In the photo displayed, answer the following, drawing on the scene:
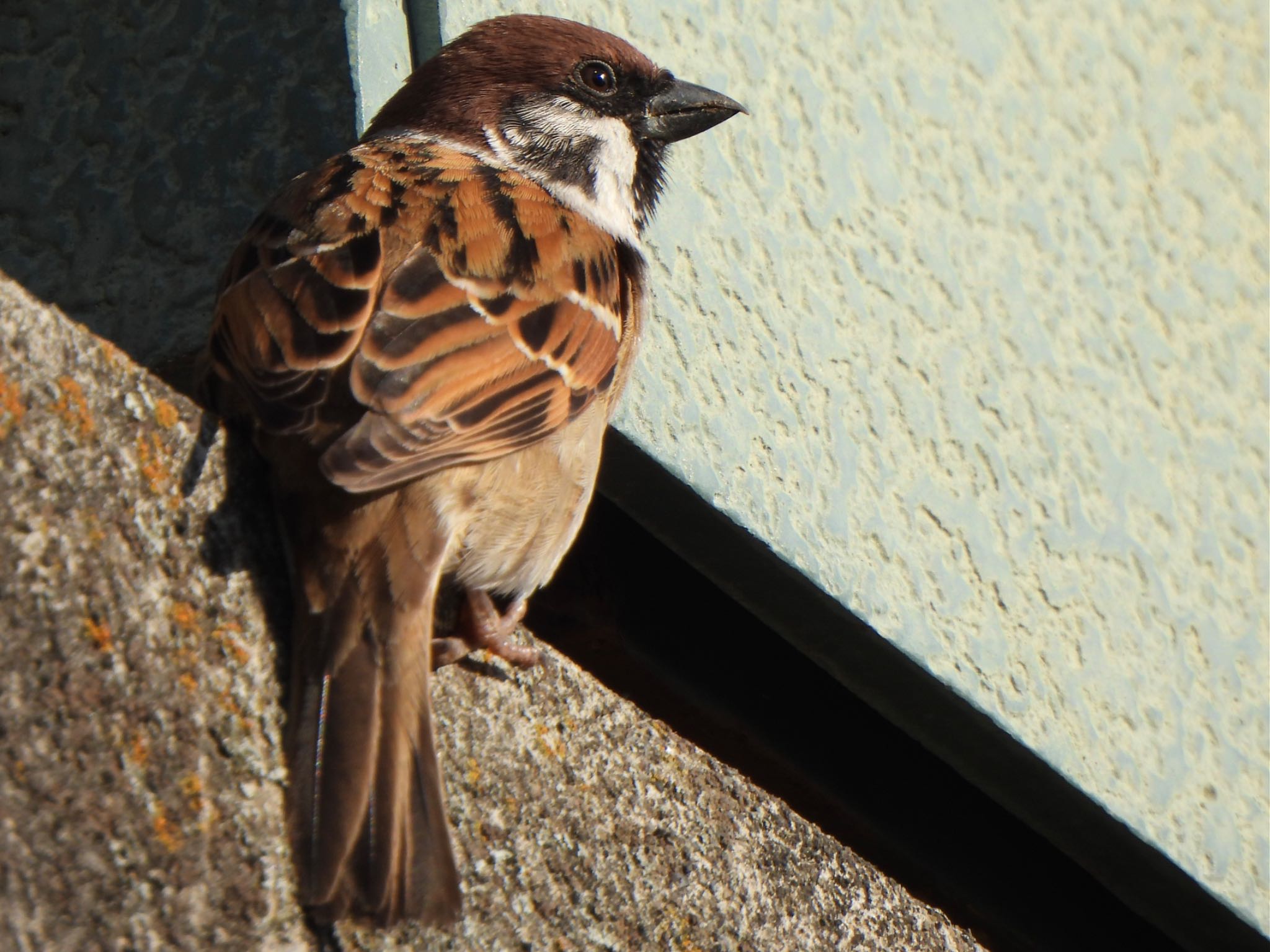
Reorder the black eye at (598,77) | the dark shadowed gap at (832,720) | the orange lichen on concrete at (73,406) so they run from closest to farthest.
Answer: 1. the orange lichen on concrete at (73,406)
2. the dark shadowed gap at (832,720)
3. the black eye at (598,77)

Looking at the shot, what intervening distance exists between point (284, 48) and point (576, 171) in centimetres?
58

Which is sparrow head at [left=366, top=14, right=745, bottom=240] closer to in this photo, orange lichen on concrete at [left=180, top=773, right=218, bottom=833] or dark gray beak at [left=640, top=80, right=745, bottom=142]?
dark gray beak at [left=640, top=80, right=745, bottom=142]

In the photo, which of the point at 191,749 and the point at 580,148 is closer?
the point at 191,749

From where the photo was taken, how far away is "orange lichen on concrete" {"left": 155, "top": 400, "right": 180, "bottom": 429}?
120cm

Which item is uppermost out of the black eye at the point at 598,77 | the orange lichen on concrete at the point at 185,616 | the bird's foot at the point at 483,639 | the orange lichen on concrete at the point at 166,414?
the black eye at the point at 598,77

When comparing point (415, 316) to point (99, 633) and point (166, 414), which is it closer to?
point (166, 414)

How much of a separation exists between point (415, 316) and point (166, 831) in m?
0.64

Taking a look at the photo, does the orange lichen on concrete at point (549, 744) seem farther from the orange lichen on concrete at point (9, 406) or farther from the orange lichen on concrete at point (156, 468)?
the orange lichen on concrete at point (9, 406)

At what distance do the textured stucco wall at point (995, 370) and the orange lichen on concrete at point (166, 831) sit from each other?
829mm

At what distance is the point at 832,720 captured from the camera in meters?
2.01

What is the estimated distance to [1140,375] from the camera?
7.75 feet

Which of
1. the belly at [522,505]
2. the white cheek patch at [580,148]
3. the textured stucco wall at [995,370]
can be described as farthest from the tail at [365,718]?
the white cheek patch at [580,148]

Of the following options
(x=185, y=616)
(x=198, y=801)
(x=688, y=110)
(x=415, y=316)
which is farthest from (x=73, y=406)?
(x=688, y=110)

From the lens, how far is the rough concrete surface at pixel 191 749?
0.98m
